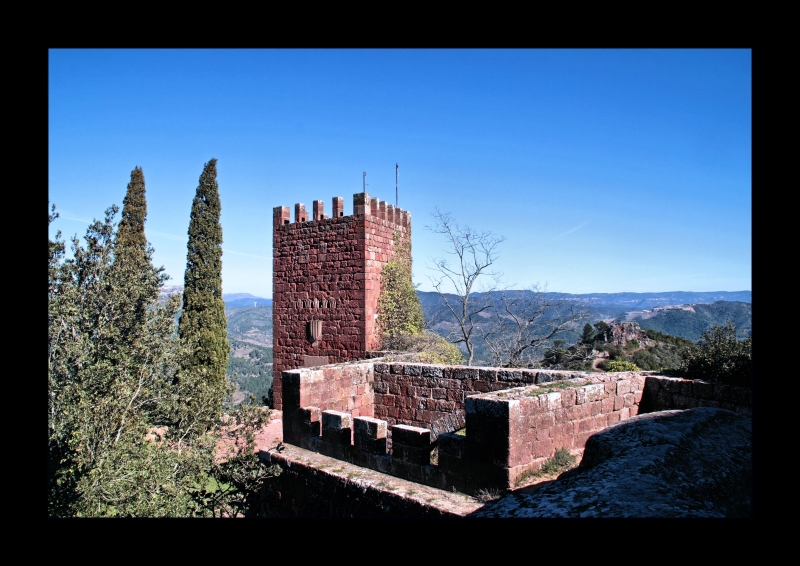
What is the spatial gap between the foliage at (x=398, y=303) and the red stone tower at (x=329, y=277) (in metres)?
0.22

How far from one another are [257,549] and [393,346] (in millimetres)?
12854

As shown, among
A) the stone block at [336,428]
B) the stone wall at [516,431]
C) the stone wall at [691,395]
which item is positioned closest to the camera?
the stone wall at [516,431]

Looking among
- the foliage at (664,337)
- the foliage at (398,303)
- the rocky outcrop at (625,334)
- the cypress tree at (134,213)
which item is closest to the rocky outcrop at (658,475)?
the foliage at (398,303)

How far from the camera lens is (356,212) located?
550 inches

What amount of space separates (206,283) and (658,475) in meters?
16.5

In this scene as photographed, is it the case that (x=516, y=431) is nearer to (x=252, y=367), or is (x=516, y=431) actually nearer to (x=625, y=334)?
(x=625, y=334)

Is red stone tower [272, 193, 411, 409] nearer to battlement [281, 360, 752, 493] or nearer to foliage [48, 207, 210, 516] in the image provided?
battlement [281, 360, 752, 493]

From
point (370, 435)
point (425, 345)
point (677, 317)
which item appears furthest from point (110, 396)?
point (677, 317)

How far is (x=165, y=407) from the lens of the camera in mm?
7910

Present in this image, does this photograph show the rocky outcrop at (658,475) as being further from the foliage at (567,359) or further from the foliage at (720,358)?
the foliage at (567,359)

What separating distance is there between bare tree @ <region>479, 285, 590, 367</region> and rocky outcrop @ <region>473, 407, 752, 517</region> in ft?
34.5

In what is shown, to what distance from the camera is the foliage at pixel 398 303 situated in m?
14.1
